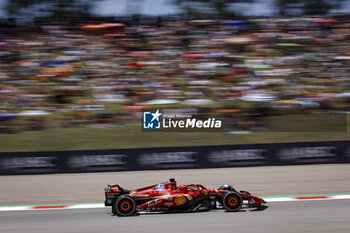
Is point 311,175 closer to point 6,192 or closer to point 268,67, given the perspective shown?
point 268,67

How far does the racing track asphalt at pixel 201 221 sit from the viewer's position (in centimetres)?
700

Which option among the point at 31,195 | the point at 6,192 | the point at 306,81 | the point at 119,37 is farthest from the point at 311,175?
the point at 119,37

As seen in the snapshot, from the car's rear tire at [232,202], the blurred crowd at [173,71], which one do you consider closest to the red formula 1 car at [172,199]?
the car's rear tire at [232,202]

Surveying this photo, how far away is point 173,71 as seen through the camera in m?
15.8

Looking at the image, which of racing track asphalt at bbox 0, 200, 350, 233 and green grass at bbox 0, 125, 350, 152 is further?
green grass at bbox 0, 125, 350, 152

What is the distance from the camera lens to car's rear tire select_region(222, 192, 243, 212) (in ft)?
25.5

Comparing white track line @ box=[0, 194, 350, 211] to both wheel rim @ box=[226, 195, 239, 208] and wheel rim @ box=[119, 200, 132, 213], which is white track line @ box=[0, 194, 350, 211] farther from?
wheel rim @ box=[226, 195, 239, 208]

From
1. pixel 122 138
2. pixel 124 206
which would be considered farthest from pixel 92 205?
pixel 122 138

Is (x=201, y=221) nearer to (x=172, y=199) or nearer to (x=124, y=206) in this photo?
(x=172, y=199)

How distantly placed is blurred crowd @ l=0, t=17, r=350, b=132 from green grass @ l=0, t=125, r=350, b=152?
0.46 metres

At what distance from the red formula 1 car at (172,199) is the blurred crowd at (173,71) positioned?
19.3 ft

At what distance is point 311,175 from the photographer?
10695mm

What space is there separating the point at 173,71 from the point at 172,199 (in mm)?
8605

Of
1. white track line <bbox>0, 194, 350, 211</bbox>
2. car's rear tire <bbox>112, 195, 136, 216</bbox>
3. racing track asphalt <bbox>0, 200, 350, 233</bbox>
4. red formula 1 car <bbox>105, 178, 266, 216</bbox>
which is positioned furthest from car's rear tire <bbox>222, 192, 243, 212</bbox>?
car's rear tire <bbox>112, 195, 136, 216</bbox>
